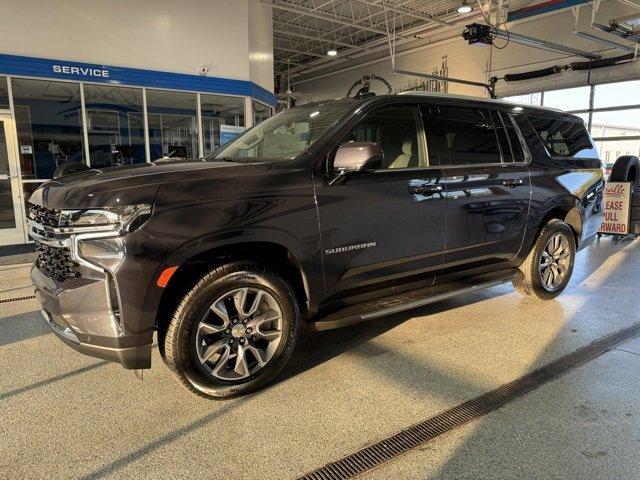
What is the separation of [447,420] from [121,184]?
2.18m

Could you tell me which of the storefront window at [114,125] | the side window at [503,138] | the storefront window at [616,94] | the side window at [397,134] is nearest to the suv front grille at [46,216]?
the side window at [397,134]

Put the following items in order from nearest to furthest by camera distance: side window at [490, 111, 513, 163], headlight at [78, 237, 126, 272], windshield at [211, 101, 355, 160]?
headlight at [78, 237, 126, 272]
windshield at [211, 101, 355, 160]
side window at [490, 111, 513, 163]

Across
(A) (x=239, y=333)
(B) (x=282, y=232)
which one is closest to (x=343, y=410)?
(A) (x=239, y=333)

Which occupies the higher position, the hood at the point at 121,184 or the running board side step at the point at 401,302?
the hood at the point at 121,184

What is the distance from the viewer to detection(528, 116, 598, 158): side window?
14.6ft

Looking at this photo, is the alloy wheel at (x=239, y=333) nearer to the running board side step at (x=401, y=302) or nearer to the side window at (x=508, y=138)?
the running board side step at (x=401, y=302)

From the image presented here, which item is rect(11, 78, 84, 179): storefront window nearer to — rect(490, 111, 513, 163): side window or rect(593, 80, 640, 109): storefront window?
rect(490, 111, 513, 163): side window

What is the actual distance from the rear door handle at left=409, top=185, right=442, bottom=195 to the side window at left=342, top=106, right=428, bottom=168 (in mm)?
189

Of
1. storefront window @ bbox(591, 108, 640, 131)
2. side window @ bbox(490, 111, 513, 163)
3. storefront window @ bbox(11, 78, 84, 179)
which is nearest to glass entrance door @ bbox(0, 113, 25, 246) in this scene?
storefront window @ bbox(11, 78, 84, 179)

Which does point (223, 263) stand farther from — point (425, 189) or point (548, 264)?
point (548, 264)

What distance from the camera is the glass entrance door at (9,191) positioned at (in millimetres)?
8258

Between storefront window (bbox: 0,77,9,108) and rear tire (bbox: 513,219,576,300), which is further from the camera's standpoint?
storefront window (bbox: 0,77,9,108)

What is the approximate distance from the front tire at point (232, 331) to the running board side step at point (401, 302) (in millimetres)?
273

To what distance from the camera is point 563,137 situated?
468 centimetres
